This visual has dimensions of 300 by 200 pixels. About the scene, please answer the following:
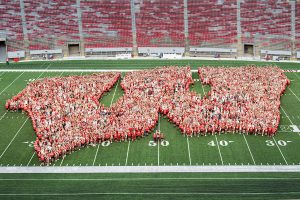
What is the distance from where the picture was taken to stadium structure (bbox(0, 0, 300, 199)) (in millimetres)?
19750

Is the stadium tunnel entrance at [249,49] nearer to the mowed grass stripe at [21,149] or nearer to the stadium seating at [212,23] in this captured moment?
the stadium seating at [212,23]

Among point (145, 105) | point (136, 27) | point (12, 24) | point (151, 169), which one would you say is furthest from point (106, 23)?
point (151, 169)

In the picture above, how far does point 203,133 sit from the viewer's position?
2412cm

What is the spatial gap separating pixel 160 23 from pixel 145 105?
19.9 m

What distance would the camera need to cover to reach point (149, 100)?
90.1 feet

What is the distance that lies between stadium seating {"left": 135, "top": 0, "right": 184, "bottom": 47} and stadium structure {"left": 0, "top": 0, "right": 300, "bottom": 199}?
10cm

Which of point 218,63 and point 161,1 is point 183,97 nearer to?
point 218,63

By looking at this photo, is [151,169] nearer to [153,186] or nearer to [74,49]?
[153,186]

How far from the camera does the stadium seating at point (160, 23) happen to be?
44375 millimetres

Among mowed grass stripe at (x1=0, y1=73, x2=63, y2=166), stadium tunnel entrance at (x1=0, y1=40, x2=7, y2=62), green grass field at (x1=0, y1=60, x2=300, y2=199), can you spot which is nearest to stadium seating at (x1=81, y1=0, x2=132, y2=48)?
stadium tunnel entrance at (x1=0, y1=40, x2=7, y2=62)

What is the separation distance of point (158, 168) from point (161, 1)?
27550 mm

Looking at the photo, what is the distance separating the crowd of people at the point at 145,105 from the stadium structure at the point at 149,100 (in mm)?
78

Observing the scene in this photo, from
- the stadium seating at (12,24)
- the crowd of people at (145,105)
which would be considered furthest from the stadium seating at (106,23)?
the crowd of people at (145,105)

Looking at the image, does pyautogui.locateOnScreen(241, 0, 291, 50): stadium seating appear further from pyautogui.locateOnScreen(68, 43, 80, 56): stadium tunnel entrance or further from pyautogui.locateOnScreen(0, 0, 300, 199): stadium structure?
pyautogui.locateOnScreen(68, 43, 80, 56): stadium tunnel entrance
